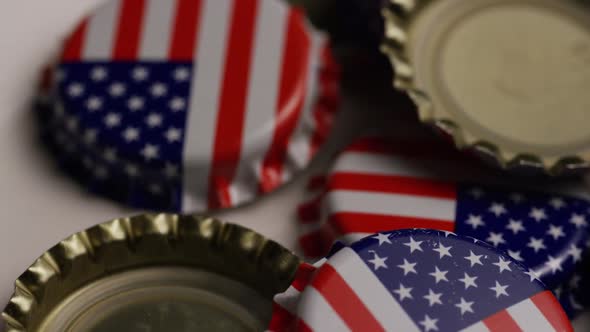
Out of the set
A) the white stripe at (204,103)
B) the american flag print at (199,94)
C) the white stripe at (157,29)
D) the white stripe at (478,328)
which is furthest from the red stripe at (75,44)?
the white stripe at (478,328)

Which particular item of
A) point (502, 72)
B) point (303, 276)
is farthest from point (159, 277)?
point (502, 72)

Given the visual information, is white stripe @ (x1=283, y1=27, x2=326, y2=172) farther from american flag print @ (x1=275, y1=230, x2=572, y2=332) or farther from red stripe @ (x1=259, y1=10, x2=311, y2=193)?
american flag print @ (x1=275, y1=230, x2=572, y2=332)

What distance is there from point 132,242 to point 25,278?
19 cm

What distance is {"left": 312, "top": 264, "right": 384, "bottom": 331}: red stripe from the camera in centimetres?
117

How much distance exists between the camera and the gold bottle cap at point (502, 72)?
1.56 meters

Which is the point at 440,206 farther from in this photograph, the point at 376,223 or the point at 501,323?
the point at 501,323

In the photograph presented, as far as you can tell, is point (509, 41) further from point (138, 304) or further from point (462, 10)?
point (138, 304)

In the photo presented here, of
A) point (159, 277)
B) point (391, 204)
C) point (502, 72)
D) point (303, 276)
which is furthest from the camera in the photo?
point (502, 72)

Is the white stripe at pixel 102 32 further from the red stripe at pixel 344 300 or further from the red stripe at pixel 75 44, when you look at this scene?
the red stripe at pixel 344 300

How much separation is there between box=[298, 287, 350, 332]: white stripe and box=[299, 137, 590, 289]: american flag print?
28 cm

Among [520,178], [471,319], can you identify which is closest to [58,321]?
[471,319]

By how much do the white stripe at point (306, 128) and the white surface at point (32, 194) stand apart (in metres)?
0.07

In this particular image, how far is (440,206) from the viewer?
1.54m

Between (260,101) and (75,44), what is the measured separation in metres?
0.42
